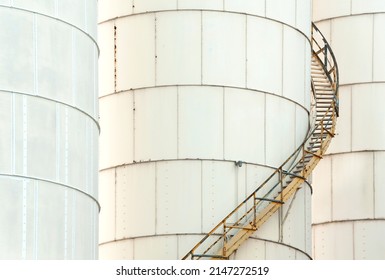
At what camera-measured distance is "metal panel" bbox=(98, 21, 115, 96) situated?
61594mm

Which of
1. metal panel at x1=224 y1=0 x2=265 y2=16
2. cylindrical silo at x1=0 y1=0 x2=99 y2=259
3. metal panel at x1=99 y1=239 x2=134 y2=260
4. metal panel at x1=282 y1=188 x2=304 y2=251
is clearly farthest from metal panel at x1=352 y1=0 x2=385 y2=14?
cylindrical silo at x1=0 y1=0 x2=99 y2=259

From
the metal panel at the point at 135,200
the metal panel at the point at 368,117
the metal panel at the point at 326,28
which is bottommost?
the metal panel at the point at 135,200

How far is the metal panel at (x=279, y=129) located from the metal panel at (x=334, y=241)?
8065mm

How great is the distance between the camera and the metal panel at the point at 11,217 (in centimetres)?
4919

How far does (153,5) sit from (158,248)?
24.1 feet

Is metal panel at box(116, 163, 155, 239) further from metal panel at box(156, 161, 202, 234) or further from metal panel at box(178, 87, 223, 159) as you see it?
metal panel at box(178, 87, 223, 159)

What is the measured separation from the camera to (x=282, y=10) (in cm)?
6241

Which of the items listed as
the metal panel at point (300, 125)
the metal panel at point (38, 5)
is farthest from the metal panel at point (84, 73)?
the metal panel at point (300, 125)

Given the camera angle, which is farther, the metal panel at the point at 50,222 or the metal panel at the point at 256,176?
the metal panel at the point at 256,176

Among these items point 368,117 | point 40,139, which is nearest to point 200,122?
point 40,139

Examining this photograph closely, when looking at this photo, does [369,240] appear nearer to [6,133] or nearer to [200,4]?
[200,4]

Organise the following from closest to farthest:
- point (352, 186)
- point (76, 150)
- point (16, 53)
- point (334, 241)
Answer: point (16, 53), point (76, 150), point (352, 186), point (334, 241)

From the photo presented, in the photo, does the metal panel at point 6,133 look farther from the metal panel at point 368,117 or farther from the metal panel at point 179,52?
the metal panel at point 368,117

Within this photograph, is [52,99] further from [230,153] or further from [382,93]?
[382,93]
